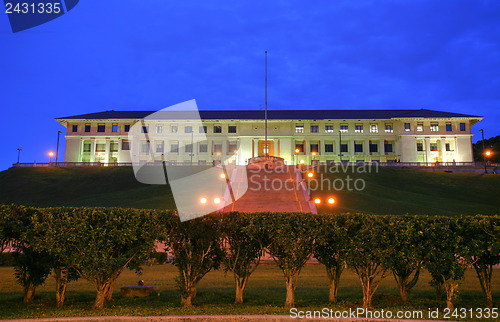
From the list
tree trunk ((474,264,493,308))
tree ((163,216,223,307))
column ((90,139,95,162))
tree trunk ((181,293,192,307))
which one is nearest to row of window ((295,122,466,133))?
column ((90,139,95,162))

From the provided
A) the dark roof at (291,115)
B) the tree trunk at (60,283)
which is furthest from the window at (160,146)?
the tree trunk at (60,283)

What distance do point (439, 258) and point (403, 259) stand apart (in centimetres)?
105

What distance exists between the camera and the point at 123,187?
51.8 metres

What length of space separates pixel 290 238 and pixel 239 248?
1958 mm

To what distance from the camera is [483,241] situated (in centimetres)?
1138

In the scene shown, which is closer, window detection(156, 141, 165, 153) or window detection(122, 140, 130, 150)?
window detection(122, 140, 130, 150)

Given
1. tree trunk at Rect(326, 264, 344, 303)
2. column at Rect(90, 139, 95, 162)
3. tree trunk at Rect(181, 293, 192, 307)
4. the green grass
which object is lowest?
tree trunk at Rect(181, 293, 192, 307)

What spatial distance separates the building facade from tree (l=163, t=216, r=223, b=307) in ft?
215

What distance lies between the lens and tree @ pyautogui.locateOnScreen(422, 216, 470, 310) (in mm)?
11109

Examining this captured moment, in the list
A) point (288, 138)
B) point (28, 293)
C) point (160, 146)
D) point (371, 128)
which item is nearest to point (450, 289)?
point (28, 293)

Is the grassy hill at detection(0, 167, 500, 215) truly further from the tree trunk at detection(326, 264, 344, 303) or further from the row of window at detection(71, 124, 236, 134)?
the row of window at detection(71, 124, 236, 134)

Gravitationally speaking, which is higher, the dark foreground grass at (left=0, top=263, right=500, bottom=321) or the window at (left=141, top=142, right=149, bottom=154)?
the window at (left=141, top=142, right=149, bottom=154)

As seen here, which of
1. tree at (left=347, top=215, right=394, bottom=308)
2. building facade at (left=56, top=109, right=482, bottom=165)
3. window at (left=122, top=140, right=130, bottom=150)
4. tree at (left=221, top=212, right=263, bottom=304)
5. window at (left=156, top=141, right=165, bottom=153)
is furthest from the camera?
window at (left=156, top=141, right=165, bottom=153)

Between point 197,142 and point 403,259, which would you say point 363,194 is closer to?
point 403,259
